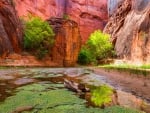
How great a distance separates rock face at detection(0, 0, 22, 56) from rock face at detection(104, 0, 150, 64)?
55.3 ft

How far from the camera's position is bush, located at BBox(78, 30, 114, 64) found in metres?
44.1

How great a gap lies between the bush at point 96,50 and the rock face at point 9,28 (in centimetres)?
1392

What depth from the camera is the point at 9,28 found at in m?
33.1

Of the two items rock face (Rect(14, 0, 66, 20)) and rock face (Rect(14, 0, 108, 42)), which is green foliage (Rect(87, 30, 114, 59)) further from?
rock face (Rect(14, 0, 108, 42))

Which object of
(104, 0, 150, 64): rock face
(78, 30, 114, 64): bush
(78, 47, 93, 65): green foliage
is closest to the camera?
(104, 0, 150, 64): rock face

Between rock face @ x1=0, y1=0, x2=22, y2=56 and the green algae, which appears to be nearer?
the green algae

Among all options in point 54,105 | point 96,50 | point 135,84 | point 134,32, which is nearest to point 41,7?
point 96,50

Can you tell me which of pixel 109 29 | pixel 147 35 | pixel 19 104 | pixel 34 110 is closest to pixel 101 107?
pixel 34 110

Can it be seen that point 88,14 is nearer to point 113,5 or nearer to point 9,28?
point 113,5

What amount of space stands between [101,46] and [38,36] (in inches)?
590

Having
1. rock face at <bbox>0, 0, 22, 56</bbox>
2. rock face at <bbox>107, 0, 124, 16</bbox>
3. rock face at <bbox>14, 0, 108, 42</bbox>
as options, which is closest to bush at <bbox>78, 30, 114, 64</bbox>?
rock face at <bbox>107, 0, 124, 16</bbox>

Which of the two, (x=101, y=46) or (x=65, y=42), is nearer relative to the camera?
(x=65, y=42)

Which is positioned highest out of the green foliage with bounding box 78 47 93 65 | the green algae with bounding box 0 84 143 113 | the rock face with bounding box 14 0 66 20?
the rock face with bounding box 14 0 66 20

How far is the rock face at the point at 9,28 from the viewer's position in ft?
101
